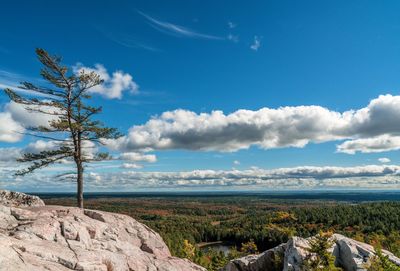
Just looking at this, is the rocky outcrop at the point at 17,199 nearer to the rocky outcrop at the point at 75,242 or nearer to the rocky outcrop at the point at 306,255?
the rocky outcrop at the point at 75,242

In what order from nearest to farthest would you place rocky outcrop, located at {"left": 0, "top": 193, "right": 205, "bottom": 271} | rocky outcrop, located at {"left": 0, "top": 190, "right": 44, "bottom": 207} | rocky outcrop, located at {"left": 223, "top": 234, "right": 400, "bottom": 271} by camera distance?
rocky outcrop, located at {"left": 0, "top": 193, "right": 205, "bottom": 271}
rocky outcrop, located at {"left": 223, "top": 234, "right": 400, "bottom": 271}
rocky outcrop, located at {"left": 0, "top": 190, "right": 44, "bottom": 207}

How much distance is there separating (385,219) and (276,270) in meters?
152

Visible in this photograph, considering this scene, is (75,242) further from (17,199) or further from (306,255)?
(306,255)

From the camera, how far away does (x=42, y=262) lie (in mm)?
15914

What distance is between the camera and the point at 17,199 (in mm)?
28734

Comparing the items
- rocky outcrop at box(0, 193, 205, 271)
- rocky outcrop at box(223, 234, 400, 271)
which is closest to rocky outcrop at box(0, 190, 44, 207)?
rocky outcrop at box(0, 193, 205, 271)

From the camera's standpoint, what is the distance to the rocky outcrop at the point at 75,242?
1634 centimetres

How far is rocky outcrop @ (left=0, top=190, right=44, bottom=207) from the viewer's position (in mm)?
28031

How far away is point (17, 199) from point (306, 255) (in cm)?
2444

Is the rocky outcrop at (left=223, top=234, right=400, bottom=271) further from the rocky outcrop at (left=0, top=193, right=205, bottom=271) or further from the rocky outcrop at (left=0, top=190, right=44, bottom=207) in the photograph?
the rocky outcrop at (left=0, top=190, right=44, bottom=207)

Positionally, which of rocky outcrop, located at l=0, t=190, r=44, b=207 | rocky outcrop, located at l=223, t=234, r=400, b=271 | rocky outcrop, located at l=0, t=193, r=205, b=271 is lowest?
A: rocky outcrop, located at l=223, t=234, r=400, b=271

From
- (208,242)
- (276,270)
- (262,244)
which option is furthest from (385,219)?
(276,270)

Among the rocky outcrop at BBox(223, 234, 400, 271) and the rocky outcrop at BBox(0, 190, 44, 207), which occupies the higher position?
the rocky outcrop at BBox(0, 190, 44, 207)

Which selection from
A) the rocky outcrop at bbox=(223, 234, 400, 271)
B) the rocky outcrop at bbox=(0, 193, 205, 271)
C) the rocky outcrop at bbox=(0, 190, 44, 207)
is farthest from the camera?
the rocky outcrop at bbox=(0, 190, 44, 207)
